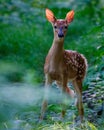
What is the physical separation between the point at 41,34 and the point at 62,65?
16.2 feet

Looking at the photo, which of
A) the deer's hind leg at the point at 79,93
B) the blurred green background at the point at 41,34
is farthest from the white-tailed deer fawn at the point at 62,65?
the blurred green background at the point at 41,34

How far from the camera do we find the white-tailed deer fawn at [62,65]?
21.3 feet

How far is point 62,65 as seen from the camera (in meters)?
6.61

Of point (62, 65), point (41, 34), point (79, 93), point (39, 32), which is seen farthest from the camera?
point (39, 32)

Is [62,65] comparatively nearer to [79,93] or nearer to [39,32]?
[79,93]

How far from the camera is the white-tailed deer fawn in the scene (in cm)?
650

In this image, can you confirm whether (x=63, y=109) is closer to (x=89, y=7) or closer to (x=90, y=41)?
(x=90, y=41)

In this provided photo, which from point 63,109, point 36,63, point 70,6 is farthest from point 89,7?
point 63,109

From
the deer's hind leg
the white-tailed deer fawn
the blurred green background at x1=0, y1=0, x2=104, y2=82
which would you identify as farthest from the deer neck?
the blurred green background at x1=0, y1=0, x2=104, y2=82

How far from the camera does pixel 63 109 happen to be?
21.0 feet

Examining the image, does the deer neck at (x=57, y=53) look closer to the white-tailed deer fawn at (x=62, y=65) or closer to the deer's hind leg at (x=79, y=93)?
the white-tailed deer fawn at (x=62, y=65)

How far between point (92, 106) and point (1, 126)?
179 inches

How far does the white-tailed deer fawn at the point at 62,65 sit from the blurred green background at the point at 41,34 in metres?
0.21

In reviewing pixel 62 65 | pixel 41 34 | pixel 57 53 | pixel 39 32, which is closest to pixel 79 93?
pixel 62 65
